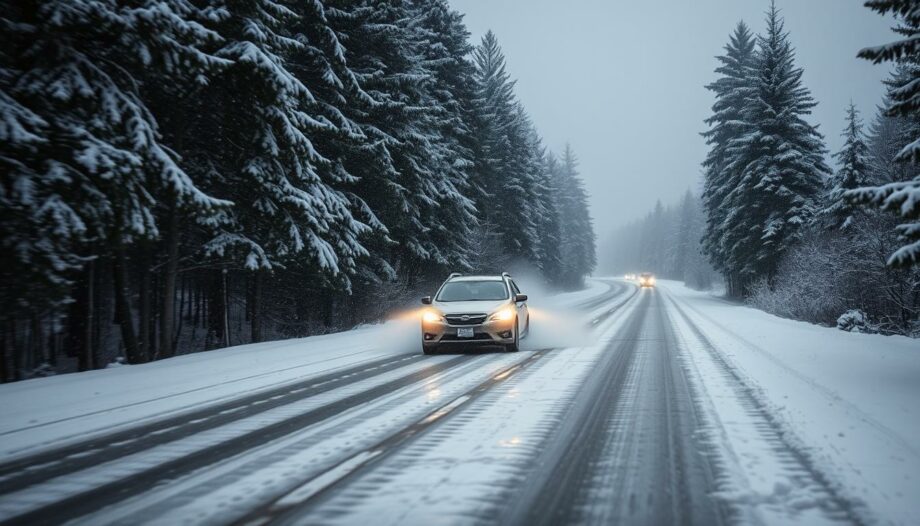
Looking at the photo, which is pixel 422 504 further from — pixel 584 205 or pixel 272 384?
pixel 584 205

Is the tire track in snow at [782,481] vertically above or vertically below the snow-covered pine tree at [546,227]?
below

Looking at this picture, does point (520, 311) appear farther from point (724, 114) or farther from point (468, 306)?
point (724, 114)

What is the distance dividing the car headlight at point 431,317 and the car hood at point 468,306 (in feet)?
0.50

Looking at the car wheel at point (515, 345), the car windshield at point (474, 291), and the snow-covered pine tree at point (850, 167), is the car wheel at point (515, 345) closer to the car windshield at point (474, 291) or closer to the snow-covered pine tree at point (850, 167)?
the car windshield at point (474, 291)

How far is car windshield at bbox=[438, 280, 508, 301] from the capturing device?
1320 centimetres

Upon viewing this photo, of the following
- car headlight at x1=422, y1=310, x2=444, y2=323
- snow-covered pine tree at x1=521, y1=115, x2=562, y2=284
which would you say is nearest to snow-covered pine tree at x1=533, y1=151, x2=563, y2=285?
snow-covered pine tree at x1=521, y1=115, x2=562, y2=284

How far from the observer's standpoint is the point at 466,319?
1200cm

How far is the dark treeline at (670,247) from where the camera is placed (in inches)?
3533

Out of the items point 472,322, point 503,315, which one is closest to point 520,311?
point 503,315

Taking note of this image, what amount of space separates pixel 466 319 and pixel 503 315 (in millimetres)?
822

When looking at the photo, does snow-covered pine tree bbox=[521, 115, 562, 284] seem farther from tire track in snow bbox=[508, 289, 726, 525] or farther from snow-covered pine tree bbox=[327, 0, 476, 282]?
tire track in snow bbox=[508, 289, 726, 525]

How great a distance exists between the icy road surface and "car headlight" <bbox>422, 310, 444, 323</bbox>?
7.55 feet

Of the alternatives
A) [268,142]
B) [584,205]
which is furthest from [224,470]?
[584,205]

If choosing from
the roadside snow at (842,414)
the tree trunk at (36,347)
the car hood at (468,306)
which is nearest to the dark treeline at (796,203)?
the roadside snow at (842,414)
